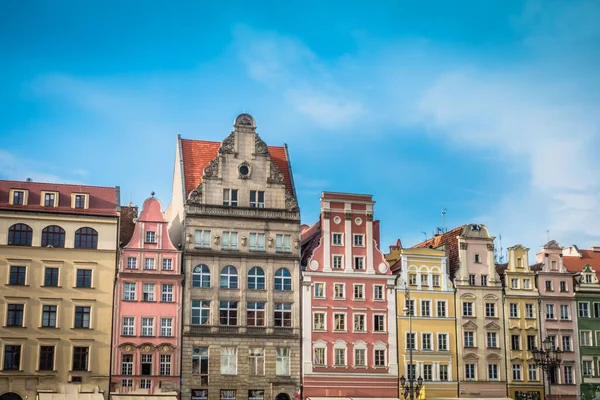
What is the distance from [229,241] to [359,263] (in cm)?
1124

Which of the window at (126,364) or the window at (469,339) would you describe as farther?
the window at (469,339)

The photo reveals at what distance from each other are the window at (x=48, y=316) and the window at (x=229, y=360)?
1320 centimetres

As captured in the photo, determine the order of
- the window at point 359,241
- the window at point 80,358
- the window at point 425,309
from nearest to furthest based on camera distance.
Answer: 1. the window at point 80,358
2. the window at point 359,241
3. the window at point 425,309

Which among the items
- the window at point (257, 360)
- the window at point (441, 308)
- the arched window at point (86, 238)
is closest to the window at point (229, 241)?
the window at point (257, 360)

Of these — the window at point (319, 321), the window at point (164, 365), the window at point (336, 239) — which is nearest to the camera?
the window at point (164, 365)

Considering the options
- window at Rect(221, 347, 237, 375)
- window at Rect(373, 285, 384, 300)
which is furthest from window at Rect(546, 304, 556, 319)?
window at Rect(221, 347, 237, 375)

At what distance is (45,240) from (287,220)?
63.7 ft

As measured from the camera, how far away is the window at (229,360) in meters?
72.8

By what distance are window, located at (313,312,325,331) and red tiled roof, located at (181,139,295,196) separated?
10.7 m

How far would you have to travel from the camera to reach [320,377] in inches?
2936

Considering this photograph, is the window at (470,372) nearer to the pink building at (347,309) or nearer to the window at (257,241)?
the pink building at (347,309)

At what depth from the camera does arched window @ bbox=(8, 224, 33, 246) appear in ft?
232

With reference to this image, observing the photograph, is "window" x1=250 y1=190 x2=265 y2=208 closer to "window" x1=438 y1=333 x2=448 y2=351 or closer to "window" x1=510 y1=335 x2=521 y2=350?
"window" x1=438 y1=333 x2=448 y2=351

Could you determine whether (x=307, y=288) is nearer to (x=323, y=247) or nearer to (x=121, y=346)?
(x=323, y=247)
